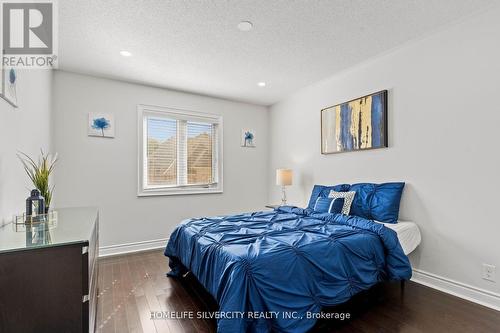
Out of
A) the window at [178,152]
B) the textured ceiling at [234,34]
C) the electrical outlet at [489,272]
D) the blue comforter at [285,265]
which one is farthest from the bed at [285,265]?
the textured ceiling at [234,34]

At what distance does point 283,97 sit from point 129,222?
11.3 ft

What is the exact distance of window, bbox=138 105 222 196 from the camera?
162 inches

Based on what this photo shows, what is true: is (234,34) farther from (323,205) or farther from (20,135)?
(323,205)

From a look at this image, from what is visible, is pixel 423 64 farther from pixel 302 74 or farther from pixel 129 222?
pixel 129 222

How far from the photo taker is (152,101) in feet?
13.4

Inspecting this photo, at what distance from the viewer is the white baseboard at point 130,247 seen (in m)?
3.62

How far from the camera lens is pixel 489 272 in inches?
87.6

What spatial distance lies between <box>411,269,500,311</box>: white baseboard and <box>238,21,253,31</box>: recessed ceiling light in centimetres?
314

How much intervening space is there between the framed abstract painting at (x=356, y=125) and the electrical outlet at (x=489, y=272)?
148 centimetres

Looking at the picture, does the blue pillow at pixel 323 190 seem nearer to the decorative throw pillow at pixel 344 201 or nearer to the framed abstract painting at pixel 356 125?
the decorative throw pillow at pixel 344 201

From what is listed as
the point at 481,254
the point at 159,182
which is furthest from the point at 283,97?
the point at 481,254

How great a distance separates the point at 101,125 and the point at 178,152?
1234mm

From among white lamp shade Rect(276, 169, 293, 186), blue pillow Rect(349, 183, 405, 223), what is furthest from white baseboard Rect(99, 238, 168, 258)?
blue pillow Rect(349, 183, 405, 223)

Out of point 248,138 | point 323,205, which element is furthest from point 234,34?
point 248,138
